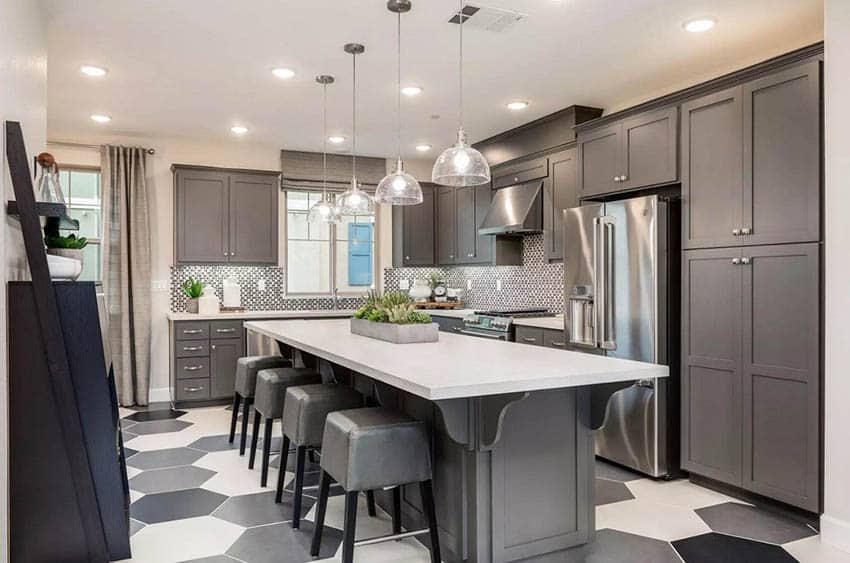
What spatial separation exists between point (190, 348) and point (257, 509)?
292 cm

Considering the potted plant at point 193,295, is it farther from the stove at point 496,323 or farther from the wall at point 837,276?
the wall at point 837,276

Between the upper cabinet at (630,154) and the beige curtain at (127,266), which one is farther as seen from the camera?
the beige curtain at (127,266)

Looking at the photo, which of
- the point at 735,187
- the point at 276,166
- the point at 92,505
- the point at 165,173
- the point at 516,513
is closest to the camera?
the point at 92,505

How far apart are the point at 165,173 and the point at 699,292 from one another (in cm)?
504

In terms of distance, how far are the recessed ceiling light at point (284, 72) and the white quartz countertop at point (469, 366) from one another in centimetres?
189

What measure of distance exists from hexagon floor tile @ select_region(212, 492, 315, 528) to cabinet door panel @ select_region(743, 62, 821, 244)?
282 centimetres

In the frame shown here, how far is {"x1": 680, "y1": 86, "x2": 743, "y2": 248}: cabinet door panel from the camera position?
3.37 meters

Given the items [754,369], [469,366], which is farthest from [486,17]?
[754,369]

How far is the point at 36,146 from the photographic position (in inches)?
122

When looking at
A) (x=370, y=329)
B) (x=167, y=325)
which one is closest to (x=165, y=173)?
A: (x=167, y=325)

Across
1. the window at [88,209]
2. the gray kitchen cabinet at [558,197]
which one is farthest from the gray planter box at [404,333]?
the window at [88,209]

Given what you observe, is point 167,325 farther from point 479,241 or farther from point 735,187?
point 735,187

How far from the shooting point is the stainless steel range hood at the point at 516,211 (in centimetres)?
533

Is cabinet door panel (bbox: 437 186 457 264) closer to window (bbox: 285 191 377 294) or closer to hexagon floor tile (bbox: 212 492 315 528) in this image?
window (bbox: 285 191 377 294)
